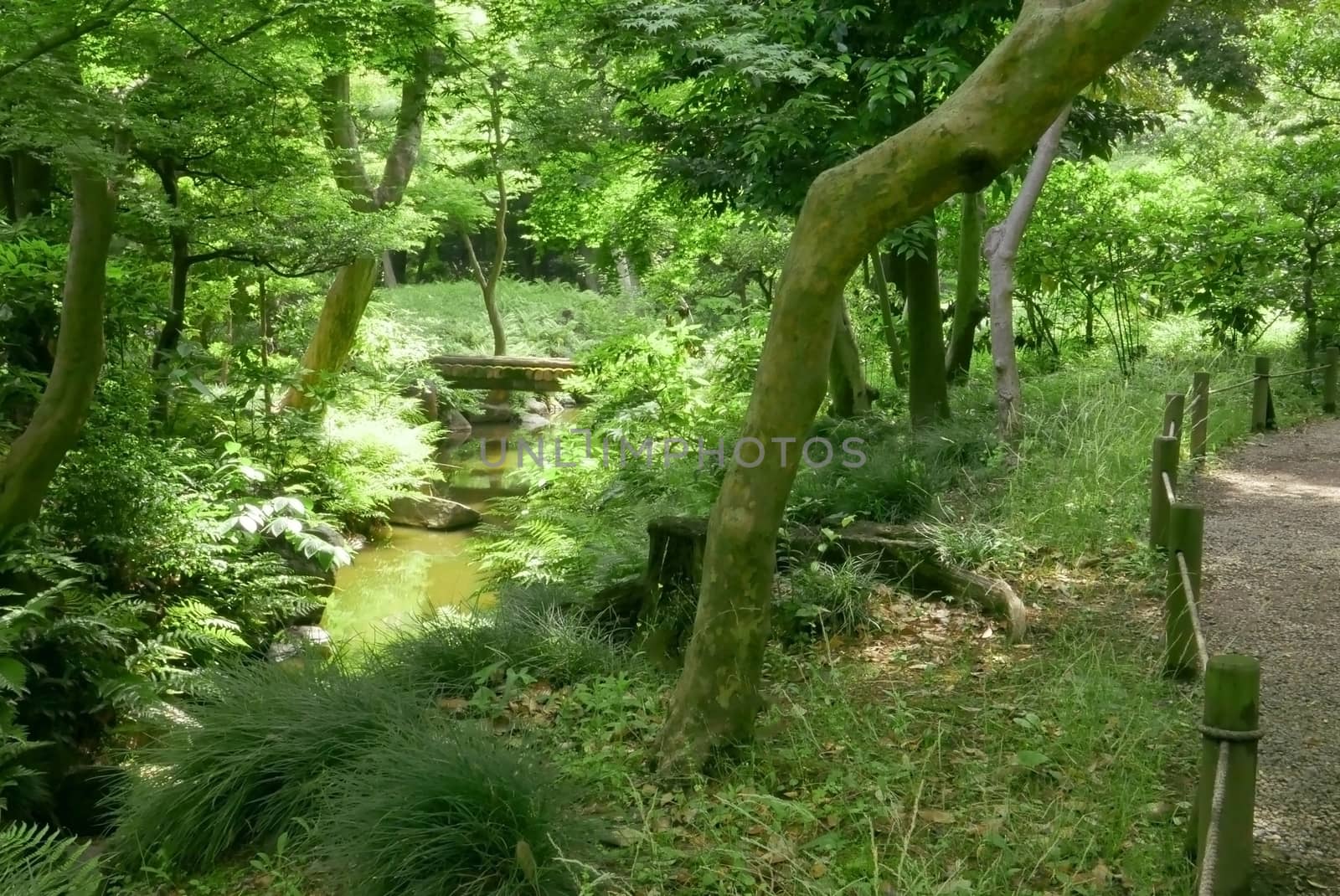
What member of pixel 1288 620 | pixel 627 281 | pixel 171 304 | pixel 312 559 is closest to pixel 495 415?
pixel 627 281

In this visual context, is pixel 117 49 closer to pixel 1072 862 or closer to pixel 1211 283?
pixel 1072 862

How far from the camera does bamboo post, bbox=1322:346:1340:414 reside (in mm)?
10484

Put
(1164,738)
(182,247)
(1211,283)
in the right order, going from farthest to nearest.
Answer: (1211,283)
(182,247)
(1164,738)

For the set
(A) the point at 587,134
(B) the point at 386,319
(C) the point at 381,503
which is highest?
(A) the point at 587,134

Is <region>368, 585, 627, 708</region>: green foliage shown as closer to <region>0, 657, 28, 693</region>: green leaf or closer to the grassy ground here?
the grassy ground

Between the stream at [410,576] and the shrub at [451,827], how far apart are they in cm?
430

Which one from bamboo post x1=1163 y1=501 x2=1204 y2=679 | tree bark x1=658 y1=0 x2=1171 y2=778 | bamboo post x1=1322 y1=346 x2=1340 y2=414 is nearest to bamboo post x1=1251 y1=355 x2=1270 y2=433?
bamboo post x1=1322 y1=346 x2=1340 y2=414

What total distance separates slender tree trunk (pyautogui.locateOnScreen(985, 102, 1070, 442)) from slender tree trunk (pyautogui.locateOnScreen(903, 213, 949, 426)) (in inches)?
20.2

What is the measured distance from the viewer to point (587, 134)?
31.1 ft

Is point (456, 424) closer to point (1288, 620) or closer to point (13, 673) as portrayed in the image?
point (13, 673)

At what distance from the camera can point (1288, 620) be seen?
193 inches

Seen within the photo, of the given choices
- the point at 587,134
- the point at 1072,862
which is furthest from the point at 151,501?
the point at 1072,862

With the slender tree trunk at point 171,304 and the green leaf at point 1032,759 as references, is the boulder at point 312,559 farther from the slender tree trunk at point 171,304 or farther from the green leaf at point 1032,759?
the green leaf at point 1032,759

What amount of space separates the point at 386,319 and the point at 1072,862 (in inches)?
589
